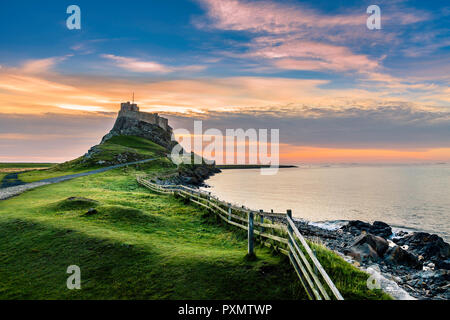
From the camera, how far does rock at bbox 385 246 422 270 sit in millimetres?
20953

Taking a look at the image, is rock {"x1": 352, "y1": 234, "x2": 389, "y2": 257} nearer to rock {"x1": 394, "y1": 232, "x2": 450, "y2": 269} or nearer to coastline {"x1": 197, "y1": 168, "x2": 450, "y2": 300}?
coastline {"x1": 197, "y1": 168, "x2": 450, "y2": 300}

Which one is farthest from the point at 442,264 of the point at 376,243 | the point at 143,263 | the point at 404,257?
the point at 143,263

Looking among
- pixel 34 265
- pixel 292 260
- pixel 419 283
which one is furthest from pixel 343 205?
pixel 34 265

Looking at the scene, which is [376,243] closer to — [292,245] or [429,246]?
[429,246]

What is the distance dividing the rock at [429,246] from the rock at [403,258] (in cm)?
215

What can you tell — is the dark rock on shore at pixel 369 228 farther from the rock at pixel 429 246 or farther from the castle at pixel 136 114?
the castle at pixel 136 114

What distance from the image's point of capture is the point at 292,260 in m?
10.2

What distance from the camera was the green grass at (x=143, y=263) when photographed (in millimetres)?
9398

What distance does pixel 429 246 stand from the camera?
2464cm

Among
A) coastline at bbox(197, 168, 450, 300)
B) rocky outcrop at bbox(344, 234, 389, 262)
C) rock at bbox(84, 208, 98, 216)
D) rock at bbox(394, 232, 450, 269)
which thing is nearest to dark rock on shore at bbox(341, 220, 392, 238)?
coastline at bbox(197, 168, 450, 300)

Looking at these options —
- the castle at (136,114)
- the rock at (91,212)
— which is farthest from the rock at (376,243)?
the castle at (136,114)
